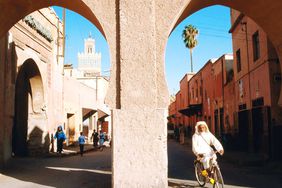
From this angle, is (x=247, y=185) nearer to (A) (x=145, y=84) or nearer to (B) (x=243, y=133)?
(A) (x=145, y=84)

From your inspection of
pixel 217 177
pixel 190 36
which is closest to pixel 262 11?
pixel 217 177

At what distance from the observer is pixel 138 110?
252 inches

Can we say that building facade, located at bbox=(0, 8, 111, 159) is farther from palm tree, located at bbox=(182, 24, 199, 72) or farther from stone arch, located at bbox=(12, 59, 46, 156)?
palm tree, located at bbox=(182, 24, 199, 72)

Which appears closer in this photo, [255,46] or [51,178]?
[51,178]

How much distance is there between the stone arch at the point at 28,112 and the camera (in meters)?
15.4

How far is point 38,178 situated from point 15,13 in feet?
13.0

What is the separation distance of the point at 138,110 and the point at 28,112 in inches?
406

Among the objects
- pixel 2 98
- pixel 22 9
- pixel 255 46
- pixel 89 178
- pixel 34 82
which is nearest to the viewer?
pixel 22 9

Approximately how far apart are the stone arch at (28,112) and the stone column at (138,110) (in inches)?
379

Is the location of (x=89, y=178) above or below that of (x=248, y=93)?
below

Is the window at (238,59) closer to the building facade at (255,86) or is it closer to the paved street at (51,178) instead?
the building facade at (255,86)

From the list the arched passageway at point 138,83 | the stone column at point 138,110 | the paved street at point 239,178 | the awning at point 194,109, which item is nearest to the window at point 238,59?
the paved street at point 239,178

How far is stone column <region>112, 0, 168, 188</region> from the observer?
20.6ft

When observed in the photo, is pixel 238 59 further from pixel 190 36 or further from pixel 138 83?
pixel 190 36
